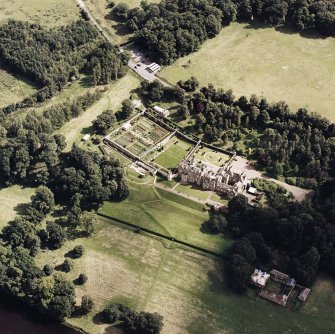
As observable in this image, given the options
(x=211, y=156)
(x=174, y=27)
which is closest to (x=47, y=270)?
(x=211, y=156)

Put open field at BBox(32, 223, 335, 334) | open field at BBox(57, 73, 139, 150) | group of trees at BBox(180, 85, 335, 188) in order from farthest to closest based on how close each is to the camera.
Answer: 1. open field at BBox(57, 73, 139, 150)
2. group of trees at BBox(180, 85, 335, 188)
3. open field at BBox(32, 223, 335, 334)

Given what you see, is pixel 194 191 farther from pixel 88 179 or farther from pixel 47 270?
pixel 47 270

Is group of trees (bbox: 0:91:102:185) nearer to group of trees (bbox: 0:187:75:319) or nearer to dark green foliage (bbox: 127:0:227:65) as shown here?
group of trees (bbox: 0:187:75:319)

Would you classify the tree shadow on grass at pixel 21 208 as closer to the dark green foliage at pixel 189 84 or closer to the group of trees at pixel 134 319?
the group of trees at pixel 134 319

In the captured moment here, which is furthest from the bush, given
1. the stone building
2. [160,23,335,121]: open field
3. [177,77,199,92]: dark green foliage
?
[160,23,335,121]: open field

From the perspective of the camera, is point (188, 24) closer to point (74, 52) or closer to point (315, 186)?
point (74, 52)

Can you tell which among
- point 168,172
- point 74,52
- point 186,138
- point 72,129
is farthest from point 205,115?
point 74,52

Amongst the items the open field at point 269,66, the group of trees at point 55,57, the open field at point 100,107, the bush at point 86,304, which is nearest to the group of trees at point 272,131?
the open field at point 269,66

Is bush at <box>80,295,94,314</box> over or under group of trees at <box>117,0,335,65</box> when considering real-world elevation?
under
